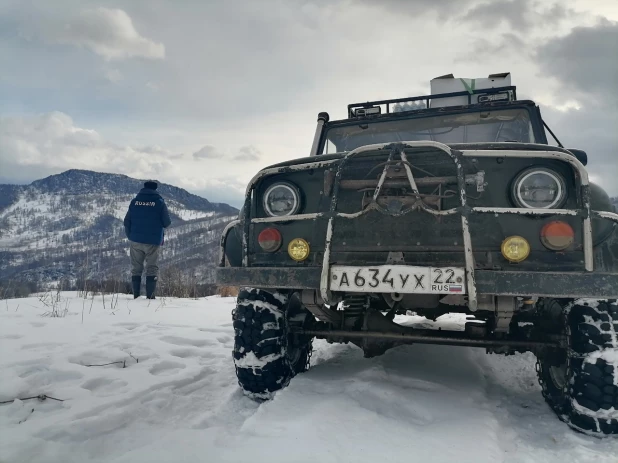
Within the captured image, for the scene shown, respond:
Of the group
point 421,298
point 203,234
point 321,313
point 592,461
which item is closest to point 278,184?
point 321,313

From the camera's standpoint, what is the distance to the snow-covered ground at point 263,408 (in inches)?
76.4

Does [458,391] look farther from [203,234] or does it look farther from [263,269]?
[203,234]

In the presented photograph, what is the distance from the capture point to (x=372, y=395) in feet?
8.36

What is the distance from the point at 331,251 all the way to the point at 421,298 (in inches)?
24.6

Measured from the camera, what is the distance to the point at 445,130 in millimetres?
3986

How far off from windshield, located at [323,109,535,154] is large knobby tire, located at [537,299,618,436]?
1823 mm

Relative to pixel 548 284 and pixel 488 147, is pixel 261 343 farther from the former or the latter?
pixel 488 147

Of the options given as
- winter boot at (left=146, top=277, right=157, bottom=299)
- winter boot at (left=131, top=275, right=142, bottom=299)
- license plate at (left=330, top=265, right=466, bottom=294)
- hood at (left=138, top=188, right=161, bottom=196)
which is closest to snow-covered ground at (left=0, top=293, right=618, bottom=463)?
license plate at (left=330, top=265, right=466, bottom=294)

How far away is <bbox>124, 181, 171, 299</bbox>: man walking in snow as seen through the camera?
6969 millimetres

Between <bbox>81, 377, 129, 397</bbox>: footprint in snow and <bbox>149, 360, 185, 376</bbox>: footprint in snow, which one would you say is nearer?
<bbox>81, 377, 129, 397</bbox>: footprint in snow

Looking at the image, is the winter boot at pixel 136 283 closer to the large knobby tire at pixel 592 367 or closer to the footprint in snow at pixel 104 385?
the footprint in snow at pixel 104 385

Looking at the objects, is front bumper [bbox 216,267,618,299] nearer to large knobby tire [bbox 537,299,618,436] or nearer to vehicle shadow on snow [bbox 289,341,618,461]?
large knobby tire [bbox 537,299,618,436]

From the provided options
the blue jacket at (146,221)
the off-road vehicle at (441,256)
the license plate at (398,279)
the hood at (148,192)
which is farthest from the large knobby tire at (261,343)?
the hood at (148,192)

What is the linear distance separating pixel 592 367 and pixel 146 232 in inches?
252
